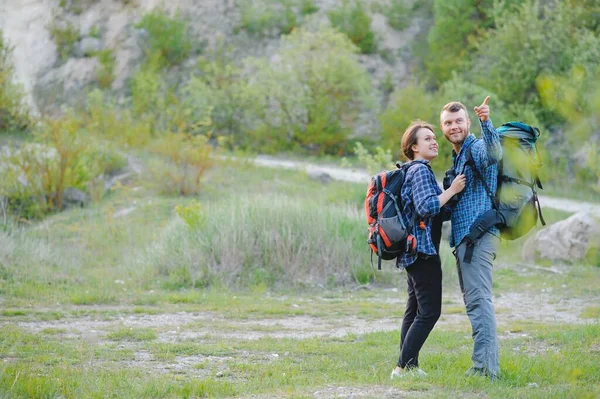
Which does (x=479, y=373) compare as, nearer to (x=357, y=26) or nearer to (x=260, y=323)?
(x=260, y=323)

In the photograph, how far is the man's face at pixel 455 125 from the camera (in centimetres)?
557

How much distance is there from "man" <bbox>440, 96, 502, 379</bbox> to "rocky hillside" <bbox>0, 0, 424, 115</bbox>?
89.9ft

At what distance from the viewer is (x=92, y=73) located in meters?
33.6

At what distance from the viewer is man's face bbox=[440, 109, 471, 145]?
5566 mm

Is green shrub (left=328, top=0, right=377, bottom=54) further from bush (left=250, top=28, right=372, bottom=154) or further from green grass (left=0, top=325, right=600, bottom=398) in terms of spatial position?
green grass (left=0, top=325, right=600, bottom=398)

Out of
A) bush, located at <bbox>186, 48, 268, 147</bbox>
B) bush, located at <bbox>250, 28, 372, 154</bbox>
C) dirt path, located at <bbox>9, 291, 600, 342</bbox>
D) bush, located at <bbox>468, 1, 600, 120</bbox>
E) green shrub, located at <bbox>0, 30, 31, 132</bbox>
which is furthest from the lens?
bush, located at <bbox>186, 48, 268, 147</bbox>

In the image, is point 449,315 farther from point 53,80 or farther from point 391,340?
point 53,80

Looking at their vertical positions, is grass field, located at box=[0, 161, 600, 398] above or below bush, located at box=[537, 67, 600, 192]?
below

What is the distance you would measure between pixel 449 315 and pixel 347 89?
60.8 ft

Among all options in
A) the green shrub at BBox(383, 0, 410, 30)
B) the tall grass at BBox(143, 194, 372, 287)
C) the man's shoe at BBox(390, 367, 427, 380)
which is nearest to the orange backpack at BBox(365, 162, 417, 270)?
the man's shoe at BBox(390, 367, 427, 380)

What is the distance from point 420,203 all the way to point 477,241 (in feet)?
1.52

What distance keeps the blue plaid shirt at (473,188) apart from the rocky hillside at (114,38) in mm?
27452

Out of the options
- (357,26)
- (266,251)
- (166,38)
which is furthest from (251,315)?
(166,38)

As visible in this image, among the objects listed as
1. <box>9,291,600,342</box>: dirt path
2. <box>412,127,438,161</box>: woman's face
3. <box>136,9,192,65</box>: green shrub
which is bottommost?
<box>9,291,600,342</box>: dirt path
